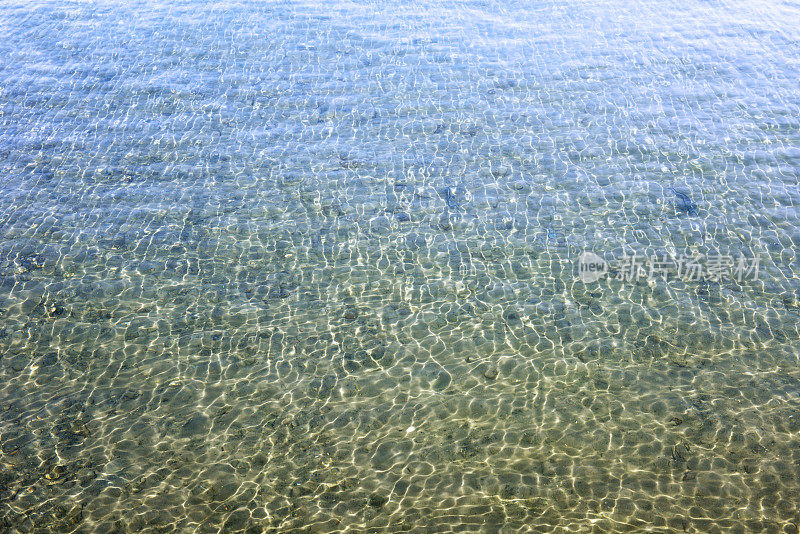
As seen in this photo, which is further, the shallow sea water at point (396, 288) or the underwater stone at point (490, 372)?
the underwater stone at point (490, 372)

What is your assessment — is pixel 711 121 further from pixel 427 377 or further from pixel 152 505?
pixel 152 505

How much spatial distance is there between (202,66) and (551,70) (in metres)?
7.35

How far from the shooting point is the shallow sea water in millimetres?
5262

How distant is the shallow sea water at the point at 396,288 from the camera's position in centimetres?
526

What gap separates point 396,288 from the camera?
24.0 ft

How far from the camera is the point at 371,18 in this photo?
14.2 meters

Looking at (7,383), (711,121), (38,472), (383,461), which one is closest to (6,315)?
(7,383)

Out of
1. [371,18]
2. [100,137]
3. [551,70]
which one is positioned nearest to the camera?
[100,137]

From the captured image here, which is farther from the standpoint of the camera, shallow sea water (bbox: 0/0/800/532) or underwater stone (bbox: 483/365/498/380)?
underwater stone (bbox: 483/365/498/380)

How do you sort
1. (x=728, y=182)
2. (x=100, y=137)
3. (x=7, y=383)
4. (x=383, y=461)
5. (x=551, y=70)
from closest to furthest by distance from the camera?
(x=383, y=461) < (x=7, y=383) < (x=728, y=182) < (x=100, y=137) < (x=551, y=70)

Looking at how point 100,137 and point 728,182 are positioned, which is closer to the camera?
point 728,182

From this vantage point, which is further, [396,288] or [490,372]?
[396,288]

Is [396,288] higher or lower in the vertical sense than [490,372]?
higher

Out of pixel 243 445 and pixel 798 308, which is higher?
pixel 798 308
